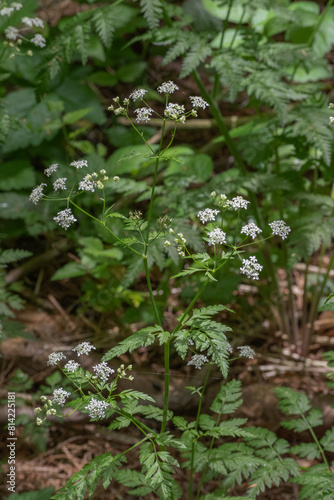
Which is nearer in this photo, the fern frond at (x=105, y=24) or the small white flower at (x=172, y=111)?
the small white flower at (x=172, y=111)

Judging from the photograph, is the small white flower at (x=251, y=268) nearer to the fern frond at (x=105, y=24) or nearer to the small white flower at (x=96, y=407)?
the small white flower at (x=96, y=407)

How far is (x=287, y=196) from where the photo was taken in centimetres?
285

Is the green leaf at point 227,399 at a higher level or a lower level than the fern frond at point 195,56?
lower

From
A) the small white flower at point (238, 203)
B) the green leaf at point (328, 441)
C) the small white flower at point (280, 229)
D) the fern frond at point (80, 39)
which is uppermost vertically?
the fern frond at point (80, 39)

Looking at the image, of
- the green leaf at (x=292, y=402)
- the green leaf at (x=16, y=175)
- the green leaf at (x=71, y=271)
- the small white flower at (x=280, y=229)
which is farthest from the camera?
the green leaf at (x=16, y=175)

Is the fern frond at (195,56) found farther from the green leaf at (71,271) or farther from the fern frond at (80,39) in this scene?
the green leaf at (71,271)

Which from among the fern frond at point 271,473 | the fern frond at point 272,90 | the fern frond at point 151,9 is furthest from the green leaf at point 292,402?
the fern frond at point 151,9

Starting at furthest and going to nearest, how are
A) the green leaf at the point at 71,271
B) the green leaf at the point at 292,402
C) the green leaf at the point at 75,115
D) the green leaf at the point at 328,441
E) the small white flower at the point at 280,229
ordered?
the green leaf at the point at 75,115 < the green leaf at the point at 71,271 < the green leaf at the point at 292,402 < the green leaf at the point at 328,441 < the small white flower at the point at 280,229

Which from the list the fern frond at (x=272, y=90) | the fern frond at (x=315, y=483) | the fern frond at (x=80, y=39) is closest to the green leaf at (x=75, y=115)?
the fern frond at (x=80, y=39)

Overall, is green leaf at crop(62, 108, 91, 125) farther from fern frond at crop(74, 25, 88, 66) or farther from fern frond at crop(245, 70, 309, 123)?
fern frond at crop(245, 70, 309, 123)

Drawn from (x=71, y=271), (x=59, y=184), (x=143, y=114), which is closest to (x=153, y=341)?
(x=59, y=184)

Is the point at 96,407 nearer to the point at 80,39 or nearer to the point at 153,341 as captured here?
the point at 153,341

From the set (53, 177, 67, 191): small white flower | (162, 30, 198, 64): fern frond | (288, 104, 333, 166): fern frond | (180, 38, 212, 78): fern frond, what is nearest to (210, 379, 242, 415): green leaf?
(53, 177, 67, 191): small white flower

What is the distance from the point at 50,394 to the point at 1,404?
354 millimetres
